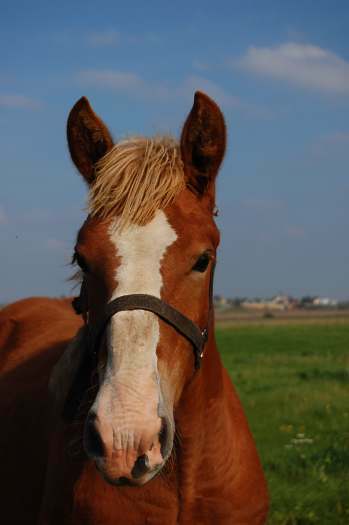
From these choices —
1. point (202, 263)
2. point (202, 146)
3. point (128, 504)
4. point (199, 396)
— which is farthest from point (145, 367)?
point (202, 146)

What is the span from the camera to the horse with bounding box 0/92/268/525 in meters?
2.93

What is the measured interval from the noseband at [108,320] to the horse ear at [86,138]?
0.62m

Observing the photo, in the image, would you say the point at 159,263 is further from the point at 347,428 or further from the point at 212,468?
the point at 347,428

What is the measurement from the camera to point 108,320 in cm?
320

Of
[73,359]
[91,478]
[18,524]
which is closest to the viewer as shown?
[91,478]

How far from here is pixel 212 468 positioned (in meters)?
3.83

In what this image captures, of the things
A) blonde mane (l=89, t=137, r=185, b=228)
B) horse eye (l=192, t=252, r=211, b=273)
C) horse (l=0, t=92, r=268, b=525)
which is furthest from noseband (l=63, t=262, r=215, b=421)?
blonde mane (l=89, t=137, r=185, b=228)

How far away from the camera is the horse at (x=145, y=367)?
2934mm

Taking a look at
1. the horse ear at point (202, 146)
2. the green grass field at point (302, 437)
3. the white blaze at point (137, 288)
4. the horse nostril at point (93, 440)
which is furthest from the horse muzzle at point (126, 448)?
the green grass field at point (302, 437)

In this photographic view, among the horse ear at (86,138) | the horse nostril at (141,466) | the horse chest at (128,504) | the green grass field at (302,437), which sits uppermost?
the horse ear at (86,138)

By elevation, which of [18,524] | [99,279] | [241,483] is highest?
[99,279]

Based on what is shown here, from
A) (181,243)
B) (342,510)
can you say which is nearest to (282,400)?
(342,510)

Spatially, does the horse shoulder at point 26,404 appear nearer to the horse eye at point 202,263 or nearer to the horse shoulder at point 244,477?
the horse shoulder at point 244,477

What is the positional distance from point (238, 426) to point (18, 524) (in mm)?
1519
